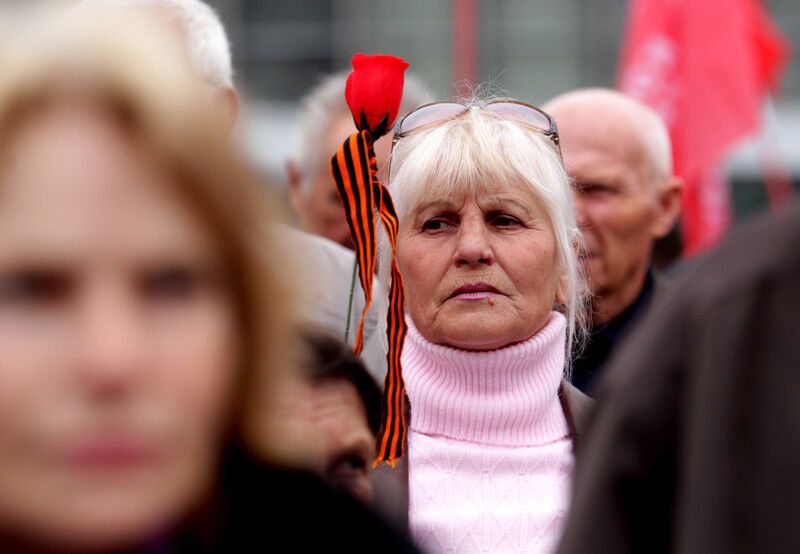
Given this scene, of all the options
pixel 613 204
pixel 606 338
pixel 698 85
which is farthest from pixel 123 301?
pixel 698 85

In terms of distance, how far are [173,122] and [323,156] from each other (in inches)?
129

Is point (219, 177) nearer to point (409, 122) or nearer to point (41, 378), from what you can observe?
point (41, 378)

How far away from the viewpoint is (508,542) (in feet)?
8.07

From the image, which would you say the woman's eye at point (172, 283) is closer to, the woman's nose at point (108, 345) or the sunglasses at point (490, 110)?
the woman's nose at point (108, 345)

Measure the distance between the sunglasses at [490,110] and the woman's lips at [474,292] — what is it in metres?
0.37

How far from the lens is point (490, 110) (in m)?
2.94

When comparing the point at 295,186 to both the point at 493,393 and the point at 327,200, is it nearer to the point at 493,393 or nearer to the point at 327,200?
the point at 327,200

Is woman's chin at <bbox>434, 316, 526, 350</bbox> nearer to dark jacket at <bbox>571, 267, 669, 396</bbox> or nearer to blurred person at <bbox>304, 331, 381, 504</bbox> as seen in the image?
blurred person at <bbox>304, 331, 381, 504</bbox>

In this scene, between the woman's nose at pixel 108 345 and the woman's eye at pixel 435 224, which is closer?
the woman's nose at pixel 108 345

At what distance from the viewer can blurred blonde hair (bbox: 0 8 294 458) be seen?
1.08 m

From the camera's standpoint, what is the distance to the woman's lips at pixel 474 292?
2719mm

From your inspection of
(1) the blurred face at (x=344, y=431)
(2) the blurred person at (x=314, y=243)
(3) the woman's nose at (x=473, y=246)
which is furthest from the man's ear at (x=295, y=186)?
(3) the woman's nose at (x=473, y=246)

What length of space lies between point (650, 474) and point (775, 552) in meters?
0.12

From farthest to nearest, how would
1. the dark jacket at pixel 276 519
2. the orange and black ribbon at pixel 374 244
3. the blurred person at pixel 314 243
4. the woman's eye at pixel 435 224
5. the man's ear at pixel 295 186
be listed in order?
1. the man's ear at pixel 295 186
2. the blurred person at pixel 314 243
3. the woman's eye at pixel 435 224
4. the orange and black ribbon at pixel 374 244
5. the dark jacket at pixel 276 519
